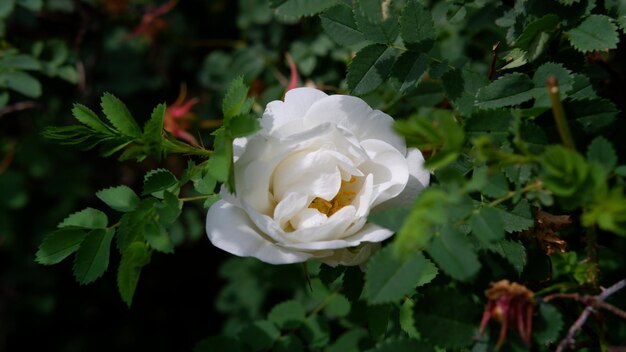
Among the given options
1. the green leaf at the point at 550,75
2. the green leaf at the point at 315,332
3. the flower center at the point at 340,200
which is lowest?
the green leaf at the point at 315,332

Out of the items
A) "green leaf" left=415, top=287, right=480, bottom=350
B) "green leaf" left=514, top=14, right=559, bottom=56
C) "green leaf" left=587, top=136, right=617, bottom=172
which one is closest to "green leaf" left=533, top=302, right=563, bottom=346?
"green leaf" left=415, top=287, right=480, bottom=350

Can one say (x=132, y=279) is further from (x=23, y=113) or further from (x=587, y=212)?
(x=23, y=113)

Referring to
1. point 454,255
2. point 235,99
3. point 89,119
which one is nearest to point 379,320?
point 454,255

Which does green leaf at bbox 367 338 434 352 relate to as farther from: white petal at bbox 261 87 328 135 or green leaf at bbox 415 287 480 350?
white petal at bbox 261 87 328 135

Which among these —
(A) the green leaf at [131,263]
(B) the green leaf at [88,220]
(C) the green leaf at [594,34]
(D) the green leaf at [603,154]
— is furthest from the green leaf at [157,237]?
(C) the green leaf at [594,34]

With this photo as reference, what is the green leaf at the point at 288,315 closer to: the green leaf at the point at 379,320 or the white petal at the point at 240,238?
the green leaf at the point at 379,320
